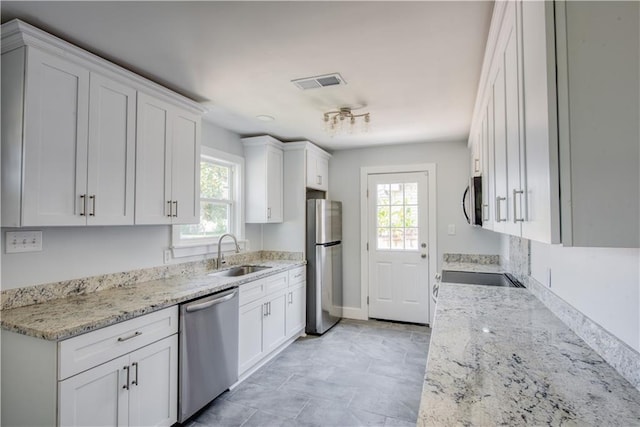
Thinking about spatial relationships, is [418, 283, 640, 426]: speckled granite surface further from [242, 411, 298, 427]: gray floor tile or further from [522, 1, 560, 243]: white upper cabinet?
[242, 411, 298, 427]: gray floor tile

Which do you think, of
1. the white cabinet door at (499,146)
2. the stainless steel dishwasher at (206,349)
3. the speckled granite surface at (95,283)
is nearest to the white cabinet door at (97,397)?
the stainless steel dishwasher at (206,349)

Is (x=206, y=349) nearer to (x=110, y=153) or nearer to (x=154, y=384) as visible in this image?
(x=154, y=384)

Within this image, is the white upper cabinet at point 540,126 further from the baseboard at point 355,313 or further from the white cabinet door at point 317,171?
the baseboard at point 355,313

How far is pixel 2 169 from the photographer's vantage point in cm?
168

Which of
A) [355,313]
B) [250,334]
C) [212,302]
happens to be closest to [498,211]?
[212,302]

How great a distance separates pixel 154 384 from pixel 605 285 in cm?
228

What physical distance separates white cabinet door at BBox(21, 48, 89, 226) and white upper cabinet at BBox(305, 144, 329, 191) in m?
2.52

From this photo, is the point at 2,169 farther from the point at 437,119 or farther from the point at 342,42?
the point at 437,119

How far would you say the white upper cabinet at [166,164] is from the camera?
225 cm

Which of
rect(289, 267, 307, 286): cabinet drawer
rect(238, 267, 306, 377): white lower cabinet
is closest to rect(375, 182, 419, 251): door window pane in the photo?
rect(289, 267, 307, 286): cabinet drawer

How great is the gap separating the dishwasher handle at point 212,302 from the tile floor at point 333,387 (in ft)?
2.52

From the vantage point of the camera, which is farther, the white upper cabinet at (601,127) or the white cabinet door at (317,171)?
the white cabinet door at (317,171)

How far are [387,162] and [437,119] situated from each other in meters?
1.29

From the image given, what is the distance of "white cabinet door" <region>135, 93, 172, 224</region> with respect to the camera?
2230 millimetres
